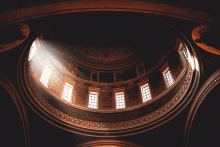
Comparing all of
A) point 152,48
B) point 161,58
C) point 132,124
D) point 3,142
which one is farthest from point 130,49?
point 3,142

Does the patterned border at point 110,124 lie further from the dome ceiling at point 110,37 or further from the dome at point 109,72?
the dome ceiling at point 110,37


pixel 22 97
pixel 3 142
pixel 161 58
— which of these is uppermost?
pixel 161 58

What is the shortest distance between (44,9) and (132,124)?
1044 centimetres

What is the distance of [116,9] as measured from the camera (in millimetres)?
8078

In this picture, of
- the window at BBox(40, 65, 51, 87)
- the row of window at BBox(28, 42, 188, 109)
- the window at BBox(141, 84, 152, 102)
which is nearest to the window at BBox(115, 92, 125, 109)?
the row of window at BBox(28, 42, 188, 109)

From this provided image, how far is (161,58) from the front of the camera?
695 inches

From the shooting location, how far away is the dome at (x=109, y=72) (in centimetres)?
1346

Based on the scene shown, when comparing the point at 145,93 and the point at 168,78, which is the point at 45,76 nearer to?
the point at 145,93

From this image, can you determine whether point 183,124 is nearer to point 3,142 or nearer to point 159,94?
point 159,94

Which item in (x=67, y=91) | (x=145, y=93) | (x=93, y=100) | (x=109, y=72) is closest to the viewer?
(x=67, y=91)

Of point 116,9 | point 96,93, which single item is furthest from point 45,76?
point 116,9

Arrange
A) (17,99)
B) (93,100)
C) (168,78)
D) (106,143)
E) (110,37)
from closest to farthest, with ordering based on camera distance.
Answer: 1. (17,99)
2. (106,143)
3. (168,78)
4. (93,100)
5. (110,37)

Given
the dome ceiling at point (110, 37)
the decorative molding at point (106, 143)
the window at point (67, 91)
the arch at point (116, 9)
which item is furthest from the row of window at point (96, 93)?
the arch at point (116, 9)

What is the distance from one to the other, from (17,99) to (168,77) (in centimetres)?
1185
